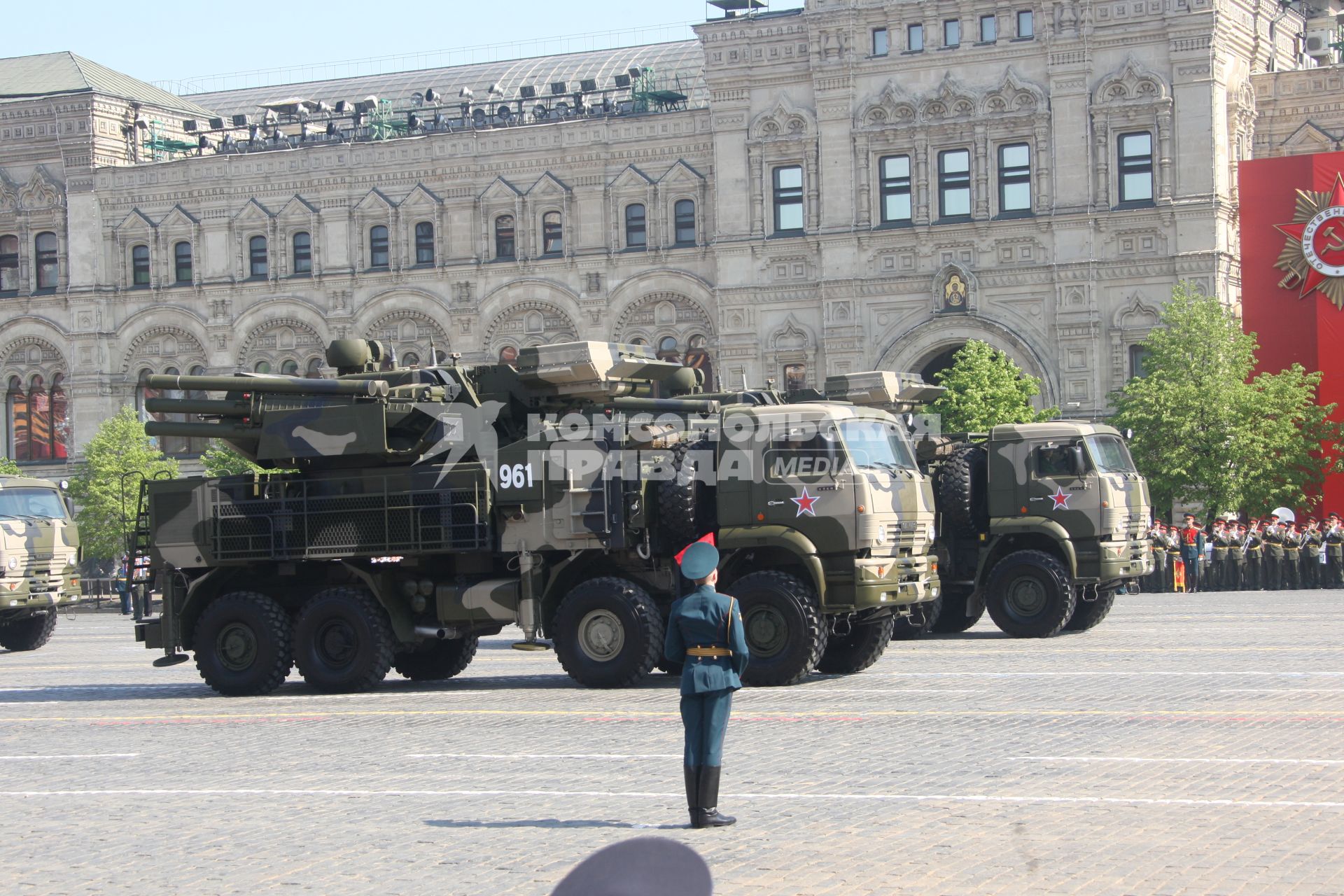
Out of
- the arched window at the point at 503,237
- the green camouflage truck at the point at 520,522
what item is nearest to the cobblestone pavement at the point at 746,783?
the green camouflage truck at the point at 520,522

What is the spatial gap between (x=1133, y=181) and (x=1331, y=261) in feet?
22.4

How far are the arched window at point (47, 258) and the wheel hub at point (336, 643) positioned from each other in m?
48.1

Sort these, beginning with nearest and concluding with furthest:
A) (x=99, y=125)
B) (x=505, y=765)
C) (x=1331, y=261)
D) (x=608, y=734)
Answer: (x=505, y=765) → (x=608, y=734) → (x=1331, y=261) → (x=99, y=125)

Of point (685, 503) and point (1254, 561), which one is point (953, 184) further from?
point (685, 503)

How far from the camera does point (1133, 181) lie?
172ft

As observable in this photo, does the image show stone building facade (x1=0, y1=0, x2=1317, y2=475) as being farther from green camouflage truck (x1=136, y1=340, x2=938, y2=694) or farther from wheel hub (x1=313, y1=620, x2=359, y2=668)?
wheel hub (x1=313, y1=620, x2=359, y2=668)

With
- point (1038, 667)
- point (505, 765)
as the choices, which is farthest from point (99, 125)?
point (505, 765)

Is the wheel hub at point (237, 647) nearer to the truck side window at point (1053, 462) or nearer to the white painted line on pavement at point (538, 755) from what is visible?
the white painted line on pavement at point (538, 755)

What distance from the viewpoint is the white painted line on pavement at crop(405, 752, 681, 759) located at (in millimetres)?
13625

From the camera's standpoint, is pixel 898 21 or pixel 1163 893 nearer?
pixel 1163 893

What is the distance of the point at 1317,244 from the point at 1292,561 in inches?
446

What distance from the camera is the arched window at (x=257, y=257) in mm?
62312

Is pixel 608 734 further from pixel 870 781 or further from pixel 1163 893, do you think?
pixel 1163 893

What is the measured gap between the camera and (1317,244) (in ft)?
156
